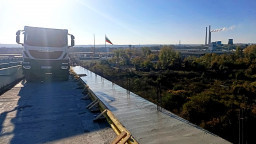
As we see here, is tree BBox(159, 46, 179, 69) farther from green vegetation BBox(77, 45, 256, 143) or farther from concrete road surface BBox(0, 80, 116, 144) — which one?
concrete road surface BBox(0, 80, 116, 144)

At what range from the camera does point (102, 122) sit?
4.82m

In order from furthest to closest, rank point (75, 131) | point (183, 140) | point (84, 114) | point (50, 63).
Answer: point (50, 63)
point (84, 114)
point (75, 131)
point (183, 140)

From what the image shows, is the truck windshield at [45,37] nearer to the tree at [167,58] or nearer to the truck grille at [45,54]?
the truck grille at [45,54]

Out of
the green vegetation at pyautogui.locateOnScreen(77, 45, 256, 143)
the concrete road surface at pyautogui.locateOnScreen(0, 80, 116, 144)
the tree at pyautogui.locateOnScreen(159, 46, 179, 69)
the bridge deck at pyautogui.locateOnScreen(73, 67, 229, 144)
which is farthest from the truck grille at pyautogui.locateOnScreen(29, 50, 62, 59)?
the tree at pyautogui.locateOnScreen(159, 46, 179, 69)

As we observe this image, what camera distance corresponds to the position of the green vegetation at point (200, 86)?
7.85 meters

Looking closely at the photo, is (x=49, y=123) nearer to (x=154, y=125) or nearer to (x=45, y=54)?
(x=154, y=125)

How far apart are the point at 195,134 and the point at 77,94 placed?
551 cm

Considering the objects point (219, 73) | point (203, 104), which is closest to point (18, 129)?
point (203, 104)

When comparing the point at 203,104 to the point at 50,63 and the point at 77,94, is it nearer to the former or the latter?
the point at 77,94

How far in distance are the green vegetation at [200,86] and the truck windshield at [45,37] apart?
12.7ft

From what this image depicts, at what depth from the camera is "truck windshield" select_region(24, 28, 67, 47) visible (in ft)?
32.8

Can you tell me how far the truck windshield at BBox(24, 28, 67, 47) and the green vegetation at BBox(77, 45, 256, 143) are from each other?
12.7ft

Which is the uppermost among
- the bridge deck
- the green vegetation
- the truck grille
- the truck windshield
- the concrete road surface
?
the truck windshield

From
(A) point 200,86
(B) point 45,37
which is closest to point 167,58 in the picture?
(A) point 200,86
